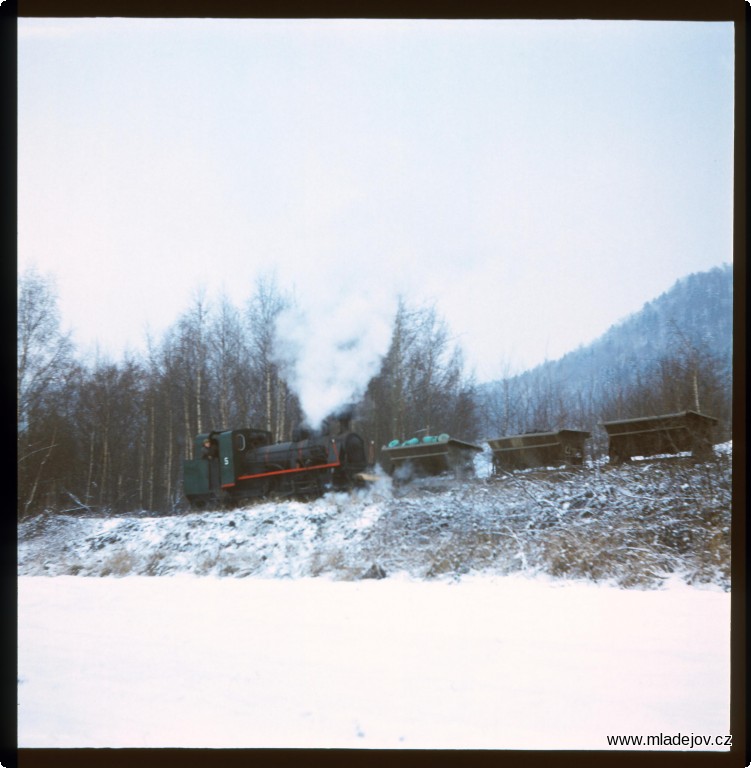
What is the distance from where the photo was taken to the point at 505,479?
1034 centimetres

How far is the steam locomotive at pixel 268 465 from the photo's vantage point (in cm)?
1162

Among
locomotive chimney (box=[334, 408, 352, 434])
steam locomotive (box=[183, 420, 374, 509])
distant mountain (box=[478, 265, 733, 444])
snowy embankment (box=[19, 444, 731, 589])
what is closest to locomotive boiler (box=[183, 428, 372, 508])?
steam locomotive (box=[183, 420, 374, 509])

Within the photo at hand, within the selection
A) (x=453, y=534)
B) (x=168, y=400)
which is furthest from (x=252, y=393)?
(x=453, y=534)

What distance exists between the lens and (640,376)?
1198 cm

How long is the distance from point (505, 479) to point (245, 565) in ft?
13.3

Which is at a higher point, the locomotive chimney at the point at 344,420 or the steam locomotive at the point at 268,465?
the locomotive chimney at the point at 344,420

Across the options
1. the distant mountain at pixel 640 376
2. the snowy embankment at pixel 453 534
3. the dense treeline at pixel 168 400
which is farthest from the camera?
the dense treeline at pixel 168 400

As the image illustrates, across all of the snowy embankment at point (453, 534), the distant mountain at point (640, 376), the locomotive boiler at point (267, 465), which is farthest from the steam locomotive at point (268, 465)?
the distant mountain at point (640, 376)

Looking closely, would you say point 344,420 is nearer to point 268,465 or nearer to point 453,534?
point 268,465

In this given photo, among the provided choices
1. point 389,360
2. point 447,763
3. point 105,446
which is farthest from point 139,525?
point 447,763

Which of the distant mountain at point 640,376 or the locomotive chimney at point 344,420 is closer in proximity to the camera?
the distant mountain at point 640,376

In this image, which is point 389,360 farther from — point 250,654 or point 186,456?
point 250,654

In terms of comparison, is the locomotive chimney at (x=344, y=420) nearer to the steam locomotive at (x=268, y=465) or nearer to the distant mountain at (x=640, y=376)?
the steam locomotive at (x=268, y=465)

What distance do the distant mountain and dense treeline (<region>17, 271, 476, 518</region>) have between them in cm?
107
